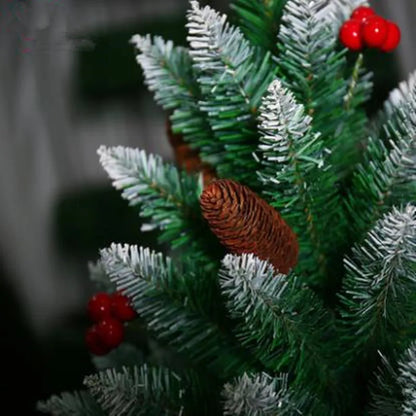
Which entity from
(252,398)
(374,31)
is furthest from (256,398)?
(374,31)

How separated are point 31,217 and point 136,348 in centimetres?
34

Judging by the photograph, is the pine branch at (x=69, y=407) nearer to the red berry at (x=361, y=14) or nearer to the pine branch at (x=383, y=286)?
the pine branch at (x=383, y=286)

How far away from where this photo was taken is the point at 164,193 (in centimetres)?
36

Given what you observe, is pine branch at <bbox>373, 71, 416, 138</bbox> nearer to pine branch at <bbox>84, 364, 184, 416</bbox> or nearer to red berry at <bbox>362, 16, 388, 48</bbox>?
red berry at <bbox>362, 16, 388, 48</bbox>

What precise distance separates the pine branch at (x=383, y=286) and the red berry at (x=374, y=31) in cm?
11

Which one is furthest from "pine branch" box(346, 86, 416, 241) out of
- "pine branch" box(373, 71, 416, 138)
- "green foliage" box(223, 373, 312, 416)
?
"green foliage" box(223, 373, 312, 416)

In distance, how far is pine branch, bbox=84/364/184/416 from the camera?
30 cm

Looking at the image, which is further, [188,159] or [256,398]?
[188,159]

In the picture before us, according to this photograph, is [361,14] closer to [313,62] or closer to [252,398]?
[313,62]

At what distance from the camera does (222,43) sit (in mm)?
310

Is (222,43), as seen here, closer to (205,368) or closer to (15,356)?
(205,368)

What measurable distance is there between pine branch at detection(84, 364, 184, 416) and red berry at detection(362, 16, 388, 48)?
211 mm

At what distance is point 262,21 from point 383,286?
16 cm

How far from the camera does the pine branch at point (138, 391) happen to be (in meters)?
0.30
